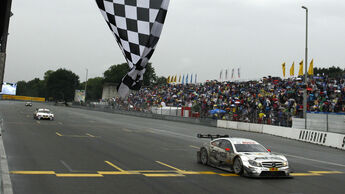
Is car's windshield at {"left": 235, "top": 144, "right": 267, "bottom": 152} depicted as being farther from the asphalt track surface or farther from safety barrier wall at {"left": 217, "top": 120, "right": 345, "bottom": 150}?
safety barrier wall at {"left": 217, "top": 120, "right": 345, "bottom": 150}

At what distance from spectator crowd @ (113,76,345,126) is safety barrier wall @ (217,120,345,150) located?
0.58 metres

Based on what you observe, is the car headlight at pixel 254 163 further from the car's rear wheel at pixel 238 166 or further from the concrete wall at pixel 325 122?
the concrete wall at pixel 325 122

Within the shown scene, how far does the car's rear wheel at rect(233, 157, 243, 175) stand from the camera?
11051 millimetres

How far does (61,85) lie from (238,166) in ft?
465

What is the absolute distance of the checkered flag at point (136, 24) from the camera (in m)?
5.12

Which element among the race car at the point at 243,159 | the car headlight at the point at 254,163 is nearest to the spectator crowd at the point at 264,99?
the race car at the point at 243,159

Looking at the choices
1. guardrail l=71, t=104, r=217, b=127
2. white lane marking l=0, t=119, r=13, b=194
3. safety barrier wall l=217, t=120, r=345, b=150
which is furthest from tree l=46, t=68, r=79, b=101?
white lane marking l=0, t=119, r=13, b=194

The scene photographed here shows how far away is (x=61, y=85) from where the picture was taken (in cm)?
14462

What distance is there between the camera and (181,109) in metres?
48.1

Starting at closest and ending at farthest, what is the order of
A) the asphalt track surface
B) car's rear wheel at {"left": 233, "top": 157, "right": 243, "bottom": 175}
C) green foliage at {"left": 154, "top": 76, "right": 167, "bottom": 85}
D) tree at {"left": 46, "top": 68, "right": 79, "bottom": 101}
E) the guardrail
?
1. the asphalt track surface
2. car's rear wheel at {"left": 233, "top": 157, "right": 243, "bottom": 175}
3. the guardrail
4. tree at {"left": 46, "top": 68, "right": 79, "bottom": 101}
5. green foliage at {"left": 154, "top": 76, "right": 167, "bottom": 85}

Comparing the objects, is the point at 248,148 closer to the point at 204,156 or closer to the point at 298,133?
the point at 204,156

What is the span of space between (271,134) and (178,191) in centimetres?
2328

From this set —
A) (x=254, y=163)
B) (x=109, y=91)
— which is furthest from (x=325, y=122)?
(x=109, y=91)

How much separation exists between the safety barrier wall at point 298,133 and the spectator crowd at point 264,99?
0.58m
